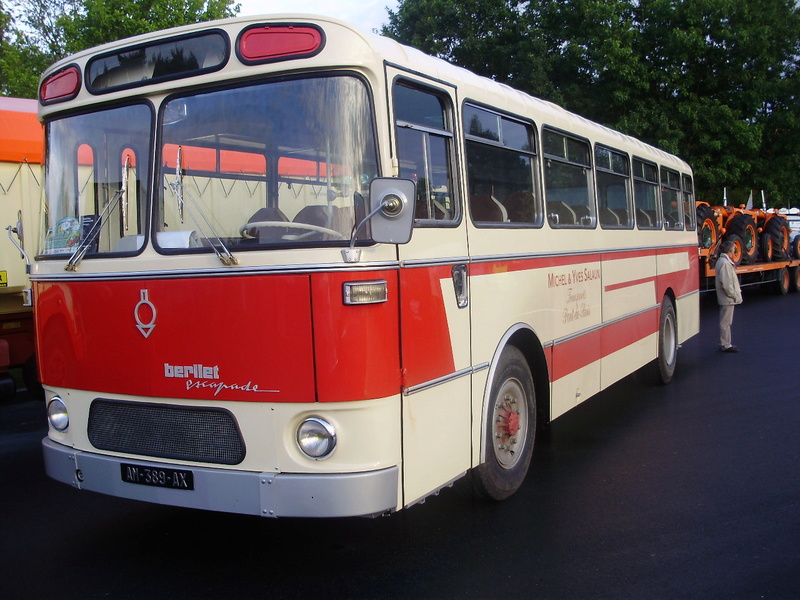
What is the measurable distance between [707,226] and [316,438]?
16584mm

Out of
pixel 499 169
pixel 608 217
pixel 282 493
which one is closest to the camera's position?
pixel 282 493

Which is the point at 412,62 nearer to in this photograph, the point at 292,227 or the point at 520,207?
the point at 292,227

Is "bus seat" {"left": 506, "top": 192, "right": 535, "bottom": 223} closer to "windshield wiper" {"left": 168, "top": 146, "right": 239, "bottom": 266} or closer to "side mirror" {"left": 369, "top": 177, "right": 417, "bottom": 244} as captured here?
"side mirror" {"left": 369, "top": 177, "right": 417, "bottom": 244}

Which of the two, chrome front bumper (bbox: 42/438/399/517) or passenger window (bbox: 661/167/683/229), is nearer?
chrome front bumper (bbox: 42/438/399/517)

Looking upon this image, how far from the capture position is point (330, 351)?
12.4ft

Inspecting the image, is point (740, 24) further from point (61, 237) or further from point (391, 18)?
point (61, 237)

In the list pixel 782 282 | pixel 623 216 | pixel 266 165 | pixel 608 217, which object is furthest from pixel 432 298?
pixel 782 282

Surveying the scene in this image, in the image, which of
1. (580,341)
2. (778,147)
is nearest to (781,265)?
(778,147)

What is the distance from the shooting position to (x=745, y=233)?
2045 centimetres

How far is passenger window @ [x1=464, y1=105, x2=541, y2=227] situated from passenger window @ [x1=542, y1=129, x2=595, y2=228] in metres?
0.32

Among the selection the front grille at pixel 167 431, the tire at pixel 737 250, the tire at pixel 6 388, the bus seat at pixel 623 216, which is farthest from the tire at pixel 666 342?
the tire at pixel 737 250

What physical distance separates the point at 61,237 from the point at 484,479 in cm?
293

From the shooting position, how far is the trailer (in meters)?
8.85

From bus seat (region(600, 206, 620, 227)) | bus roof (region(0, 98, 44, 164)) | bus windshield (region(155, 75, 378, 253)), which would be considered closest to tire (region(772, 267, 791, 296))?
bus seat (region(600, 206, 620, 227))
